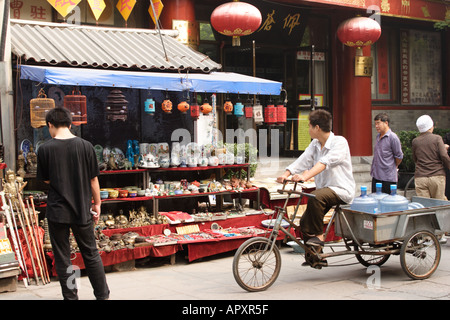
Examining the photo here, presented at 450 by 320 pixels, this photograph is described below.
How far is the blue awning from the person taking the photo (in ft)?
24.5

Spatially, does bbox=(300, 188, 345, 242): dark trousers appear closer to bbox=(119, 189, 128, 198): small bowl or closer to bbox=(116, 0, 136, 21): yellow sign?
bbox=(119, 189, 128, 198): small bowl

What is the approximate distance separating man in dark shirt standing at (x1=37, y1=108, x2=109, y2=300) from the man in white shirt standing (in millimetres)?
2183

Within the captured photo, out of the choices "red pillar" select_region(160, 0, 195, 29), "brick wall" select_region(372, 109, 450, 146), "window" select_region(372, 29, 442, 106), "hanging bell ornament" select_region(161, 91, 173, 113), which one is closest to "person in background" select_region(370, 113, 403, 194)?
"hanging bell ornament" select_region(161, 91, 173, 113)

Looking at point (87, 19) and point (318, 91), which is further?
point (318, 91)

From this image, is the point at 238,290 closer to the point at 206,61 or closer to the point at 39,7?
the point at 206,61

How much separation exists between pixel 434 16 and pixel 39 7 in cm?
1118

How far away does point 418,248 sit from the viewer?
6.88 metres

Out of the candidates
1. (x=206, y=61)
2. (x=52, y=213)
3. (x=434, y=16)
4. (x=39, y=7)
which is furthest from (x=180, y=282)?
(x=434, y=16)

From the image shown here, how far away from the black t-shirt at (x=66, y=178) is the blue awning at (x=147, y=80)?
2025mm

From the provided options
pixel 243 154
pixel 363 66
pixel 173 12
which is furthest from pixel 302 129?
pixel 243 154

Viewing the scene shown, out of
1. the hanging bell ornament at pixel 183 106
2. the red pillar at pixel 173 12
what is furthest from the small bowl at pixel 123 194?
the red pillar at pixel 173 12

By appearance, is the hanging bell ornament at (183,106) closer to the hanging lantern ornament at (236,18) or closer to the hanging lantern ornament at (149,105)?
the hanging lantern ornament at (149,105)

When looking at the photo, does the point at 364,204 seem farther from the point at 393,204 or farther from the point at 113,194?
the point at 113,194

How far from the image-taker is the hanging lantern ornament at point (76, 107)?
790cm
